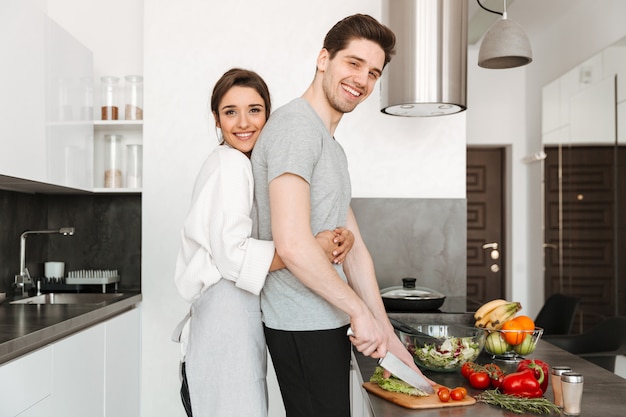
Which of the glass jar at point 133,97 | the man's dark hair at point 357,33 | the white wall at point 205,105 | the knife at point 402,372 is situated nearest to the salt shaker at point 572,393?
the knife at point 402,372

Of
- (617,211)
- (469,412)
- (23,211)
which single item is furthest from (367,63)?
(617,211)

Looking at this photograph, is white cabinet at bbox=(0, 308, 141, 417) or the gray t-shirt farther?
white cabinet at bbox=(0, 308, 141, 417)

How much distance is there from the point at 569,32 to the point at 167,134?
12.0 feet

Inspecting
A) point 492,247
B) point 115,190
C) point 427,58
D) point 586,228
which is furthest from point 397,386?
point 492,247

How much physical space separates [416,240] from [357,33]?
78.3 inches

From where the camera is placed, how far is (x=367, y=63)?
1.69 meters

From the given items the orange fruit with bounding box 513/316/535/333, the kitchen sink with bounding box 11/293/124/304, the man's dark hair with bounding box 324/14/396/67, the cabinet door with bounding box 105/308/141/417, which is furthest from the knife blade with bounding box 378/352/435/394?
the kitchen sink with bounding box 11/293/124/304

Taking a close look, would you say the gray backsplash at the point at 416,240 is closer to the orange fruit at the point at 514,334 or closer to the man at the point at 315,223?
the orange fruit at the point at 514,334

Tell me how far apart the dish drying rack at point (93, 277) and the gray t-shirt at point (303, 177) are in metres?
1.93

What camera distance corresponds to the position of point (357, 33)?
5.52 ft

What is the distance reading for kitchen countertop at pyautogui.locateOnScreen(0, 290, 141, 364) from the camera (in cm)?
198

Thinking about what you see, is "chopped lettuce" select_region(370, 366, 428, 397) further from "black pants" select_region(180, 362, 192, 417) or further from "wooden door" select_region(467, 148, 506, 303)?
"wooden door" select_region(467, 148, 506, 303)

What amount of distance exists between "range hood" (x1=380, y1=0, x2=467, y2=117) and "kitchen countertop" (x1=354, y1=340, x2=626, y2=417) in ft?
4.29

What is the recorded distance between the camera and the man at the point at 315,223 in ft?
5.07
